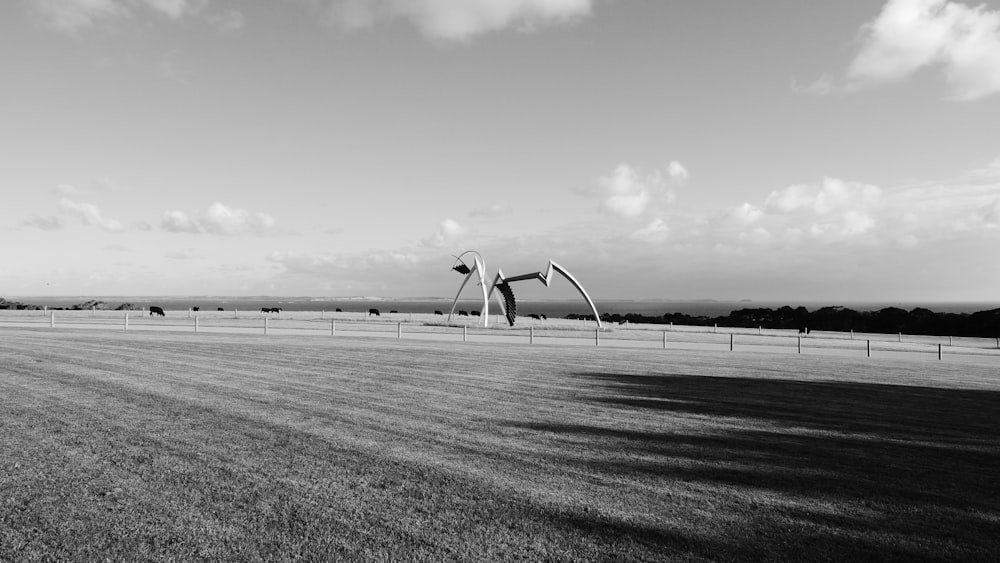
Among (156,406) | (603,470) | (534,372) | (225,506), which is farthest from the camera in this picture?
(534,372)

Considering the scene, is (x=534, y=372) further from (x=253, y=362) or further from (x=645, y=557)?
(x=645, y=557)

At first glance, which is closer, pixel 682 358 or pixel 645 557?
pixel 645 557

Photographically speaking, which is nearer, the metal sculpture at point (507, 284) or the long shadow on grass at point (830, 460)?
the long shadow on grass at point (830, 460)

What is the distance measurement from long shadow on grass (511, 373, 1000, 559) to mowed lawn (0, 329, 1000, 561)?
0.04 m

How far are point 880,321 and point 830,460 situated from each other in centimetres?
7610

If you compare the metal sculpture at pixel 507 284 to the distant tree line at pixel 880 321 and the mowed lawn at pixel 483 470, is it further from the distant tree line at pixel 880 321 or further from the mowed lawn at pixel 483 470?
the mowed lawn at pixel 483 470

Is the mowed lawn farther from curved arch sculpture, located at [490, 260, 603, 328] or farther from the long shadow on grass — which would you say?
curved arch sculpture, located at [490, 260, 603, 328]

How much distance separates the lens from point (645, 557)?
4.77 meters

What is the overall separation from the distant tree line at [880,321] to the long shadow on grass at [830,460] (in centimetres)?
6060

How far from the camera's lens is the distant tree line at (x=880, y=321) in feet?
204

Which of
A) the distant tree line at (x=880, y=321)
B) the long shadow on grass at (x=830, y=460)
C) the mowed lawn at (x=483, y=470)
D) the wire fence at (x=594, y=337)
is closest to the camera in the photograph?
the mowed lawn at (x=483, y=470)

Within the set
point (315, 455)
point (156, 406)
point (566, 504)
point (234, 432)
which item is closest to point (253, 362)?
point (156, 406)

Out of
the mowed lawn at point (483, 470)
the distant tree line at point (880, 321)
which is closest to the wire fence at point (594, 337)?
the distant tree line at point (880, 321)

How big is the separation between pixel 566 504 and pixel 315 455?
3561 millimetres
